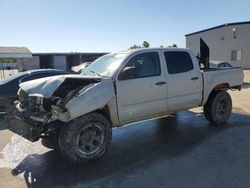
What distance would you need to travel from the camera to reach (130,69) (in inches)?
210

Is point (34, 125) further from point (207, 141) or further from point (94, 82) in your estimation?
point (207, 141)

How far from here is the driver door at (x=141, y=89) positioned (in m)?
5.38

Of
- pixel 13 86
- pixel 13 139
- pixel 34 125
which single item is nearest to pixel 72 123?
pixel 34 125

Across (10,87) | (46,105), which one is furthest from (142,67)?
(10,87)

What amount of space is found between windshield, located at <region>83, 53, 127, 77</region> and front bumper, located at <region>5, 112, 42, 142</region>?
1696mm

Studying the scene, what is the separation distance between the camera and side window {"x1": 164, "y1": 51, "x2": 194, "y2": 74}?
20.4 feet

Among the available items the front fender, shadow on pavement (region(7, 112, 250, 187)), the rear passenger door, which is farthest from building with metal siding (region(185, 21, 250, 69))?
the front fender

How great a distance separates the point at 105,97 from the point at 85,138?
2.66 feet

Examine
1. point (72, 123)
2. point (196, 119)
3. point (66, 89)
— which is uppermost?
point (66, 89)

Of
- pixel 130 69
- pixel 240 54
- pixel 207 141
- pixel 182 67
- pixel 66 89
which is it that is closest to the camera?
pixel 66 89

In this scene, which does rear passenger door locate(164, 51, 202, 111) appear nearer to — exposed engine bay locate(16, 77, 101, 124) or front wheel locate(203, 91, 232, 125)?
front wheel locate(203, 91, 232, 125)

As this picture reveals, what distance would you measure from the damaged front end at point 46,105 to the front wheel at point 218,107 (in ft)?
11.6

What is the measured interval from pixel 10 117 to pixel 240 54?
3669 cm

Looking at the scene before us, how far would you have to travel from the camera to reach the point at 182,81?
6.34 metres
